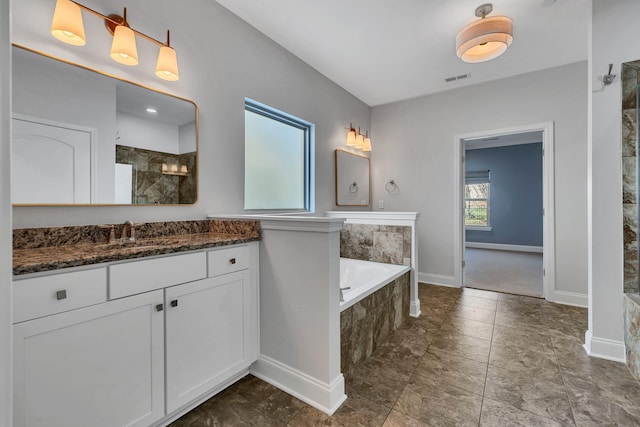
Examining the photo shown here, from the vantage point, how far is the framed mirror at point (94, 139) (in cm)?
132

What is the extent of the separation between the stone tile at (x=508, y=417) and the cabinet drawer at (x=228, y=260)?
1489mm

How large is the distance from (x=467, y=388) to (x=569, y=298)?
2.31 m

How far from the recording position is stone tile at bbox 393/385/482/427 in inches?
55.8

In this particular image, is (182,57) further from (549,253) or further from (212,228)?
(549,253)

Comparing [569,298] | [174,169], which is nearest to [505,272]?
[569,298]

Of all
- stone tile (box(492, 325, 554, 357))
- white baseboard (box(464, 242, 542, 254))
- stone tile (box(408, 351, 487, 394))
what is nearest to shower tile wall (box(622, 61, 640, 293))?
stone tile (box(492, 325, 554, 357))

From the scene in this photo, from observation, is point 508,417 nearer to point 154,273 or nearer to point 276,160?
point 154,273

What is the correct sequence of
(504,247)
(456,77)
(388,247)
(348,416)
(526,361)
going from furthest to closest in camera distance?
1. (504,247)
2. (456,77)
3. (388,247)
4. (526,361)
5. (348,416)

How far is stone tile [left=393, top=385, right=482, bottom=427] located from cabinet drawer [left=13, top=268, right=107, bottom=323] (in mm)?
1535

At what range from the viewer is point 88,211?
152 centimetres

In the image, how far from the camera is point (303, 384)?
5.22 ft

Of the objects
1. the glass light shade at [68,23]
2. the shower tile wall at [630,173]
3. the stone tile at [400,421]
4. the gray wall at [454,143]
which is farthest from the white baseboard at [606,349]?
the glass light shade at [68,23]

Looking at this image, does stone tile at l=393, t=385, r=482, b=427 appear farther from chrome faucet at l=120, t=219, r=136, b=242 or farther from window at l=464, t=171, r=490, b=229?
window at l=464, t=171, r=490, b=229

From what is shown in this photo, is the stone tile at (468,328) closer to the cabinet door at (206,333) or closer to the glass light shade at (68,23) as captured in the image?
the cabinet door at (206,333)
